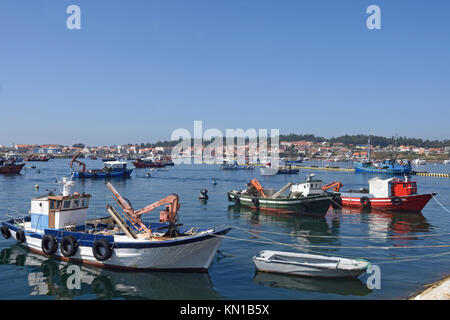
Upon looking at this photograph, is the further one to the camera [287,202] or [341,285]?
[287,202]

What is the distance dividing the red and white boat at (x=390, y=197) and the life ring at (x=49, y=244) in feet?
120

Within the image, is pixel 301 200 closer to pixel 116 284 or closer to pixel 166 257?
pixel 166 257

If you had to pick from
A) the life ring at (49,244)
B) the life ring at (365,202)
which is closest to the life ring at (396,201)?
the life ring at (365,202)

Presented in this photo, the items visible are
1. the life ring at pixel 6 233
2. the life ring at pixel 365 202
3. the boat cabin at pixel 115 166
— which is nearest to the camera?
the life ring at pixel 6 233

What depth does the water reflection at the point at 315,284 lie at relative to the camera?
727 inches

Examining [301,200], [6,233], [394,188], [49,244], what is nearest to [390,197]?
[394,188]

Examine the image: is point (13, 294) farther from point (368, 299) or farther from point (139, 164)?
point (139, 164)

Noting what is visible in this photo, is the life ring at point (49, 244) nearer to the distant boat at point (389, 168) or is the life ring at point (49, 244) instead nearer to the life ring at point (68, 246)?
the life ring at point (68, 246)

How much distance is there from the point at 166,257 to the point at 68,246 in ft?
20.3

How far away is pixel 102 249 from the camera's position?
20.6 m

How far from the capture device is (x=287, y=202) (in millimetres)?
42000
